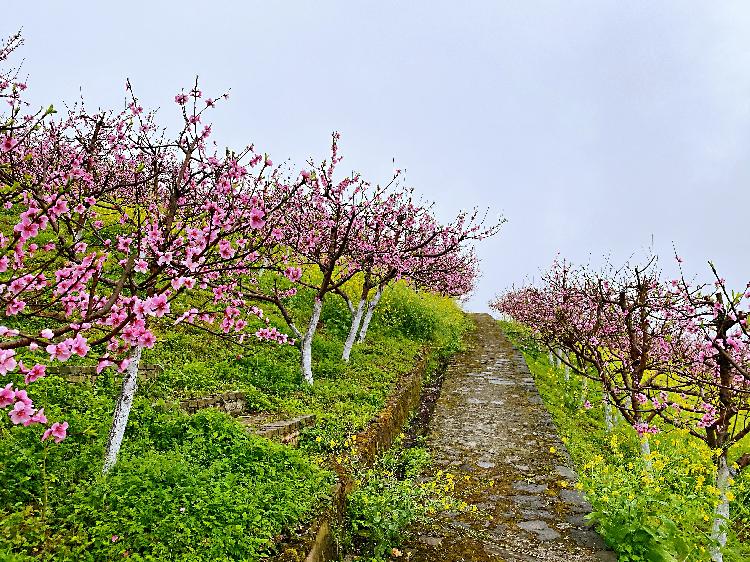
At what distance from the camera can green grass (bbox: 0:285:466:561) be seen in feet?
13.3

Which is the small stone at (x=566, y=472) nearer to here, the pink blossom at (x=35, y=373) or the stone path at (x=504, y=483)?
the stone path at (x=504, y=483)

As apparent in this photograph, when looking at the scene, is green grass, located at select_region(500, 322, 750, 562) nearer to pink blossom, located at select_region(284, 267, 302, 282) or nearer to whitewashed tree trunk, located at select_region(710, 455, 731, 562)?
whitewashed tree trunk, located at select_region(710, 455, 731, 562)

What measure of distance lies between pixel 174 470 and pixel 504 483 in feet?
15.6

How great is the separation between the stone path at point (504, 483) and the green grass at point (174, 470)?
1.57 m

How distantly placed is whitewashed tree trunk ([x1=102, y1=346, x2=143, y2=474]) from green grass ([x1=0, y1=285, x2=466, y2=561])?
108mm

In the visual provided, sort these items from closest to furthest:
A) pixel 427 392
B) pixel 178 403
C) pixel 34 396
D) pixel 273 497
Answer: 1. pixel 273 497
2. pixel 34 396
3. pixel 178 403
4. pixel 427 392

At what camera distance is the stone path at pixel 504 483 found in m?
5.59

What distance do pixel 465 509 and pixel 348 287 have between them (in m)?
11.3

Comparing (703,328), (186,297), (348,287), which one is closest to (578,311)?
(348,287)

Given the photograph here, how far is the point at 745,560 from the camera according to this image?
566 centimetres

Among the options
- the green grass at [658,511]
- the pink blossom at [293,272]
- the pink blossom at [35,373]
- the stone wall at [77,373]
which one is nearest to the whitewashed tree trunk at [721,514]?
the green grass at [658,511]

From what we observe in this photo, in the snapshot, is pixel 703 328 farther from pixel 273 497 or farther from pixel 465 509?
pixel 273 497

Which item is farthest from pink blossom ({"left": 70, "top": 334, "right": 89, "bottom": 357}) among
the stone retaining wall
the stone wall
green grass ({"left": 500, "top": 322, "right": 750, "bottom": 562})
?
green grass ({"left": 500, "top": 322, "right": 750, "bottom": 562})

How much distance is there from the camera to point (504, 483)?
7.41 meters
